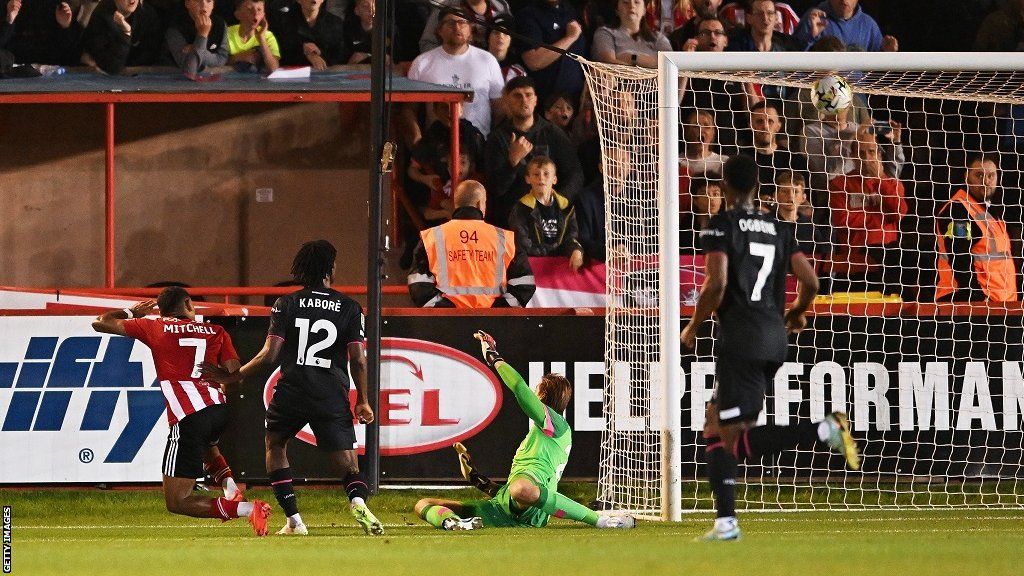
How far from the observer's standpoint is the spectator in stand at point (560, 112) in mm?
13664

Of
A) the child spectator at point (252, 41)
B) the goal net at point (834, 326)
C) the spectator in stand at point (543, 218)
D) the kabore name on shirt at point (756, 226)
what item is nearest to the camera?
the kabore name on shirt at point (756, 226)

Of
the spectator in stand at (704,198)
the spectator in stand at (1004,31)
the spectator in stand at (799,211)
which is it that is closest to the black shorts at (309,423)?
the spectator in stand at (704,198)

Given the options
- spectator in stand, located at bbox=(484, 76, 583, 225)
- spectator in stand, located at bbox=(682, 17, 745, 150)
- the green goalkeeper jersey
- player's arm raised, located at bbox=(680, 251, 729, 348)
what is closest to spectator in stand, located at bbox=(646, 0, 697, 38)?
spectator in stand, located at bbox=(682, 17, 745, 150)

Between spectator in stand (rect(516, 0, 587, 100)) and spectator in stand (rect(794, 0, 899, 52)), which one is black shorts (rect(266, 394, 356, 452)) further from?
spectator in stand (rect(794, 0, 899, 52))

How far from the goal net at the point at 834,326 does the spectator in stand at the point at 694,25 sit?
70.9 inches

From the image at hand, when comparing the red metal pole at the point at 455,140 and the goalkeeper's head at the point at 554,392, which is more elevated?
the red metal pole at the point at 455,140

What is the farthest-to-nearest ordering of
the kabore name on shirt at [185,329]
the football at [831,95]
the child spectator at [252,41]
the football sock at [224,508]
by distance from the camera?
1. the child spectator at [252,41]
2. the football at [831,95]
3. the kabore name on shirt at [185,329]
4. the football sock at [224,508]

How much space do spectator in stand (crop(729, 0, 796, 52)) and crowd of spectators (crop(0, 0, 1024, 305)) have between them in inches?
0.6

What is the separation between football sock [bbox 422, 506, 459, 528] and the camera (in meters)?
9.04

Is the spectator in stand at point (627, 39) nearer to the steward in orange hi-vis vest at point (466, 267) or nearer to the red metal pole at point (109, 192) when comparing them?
the steward in orange hi-vis vest at point (466, 267)

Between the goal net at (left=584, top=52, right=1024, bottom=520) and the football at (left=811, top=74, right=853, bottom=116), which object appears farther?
the goal net at (left=584, top=52, right=1024, bottom=520)

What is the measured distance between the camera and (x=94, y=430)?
10984 millimetres

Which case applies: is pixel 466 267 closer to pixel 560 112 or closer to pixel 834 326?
pixel 560 112

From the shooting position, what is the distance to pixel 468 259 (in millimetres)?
11688
